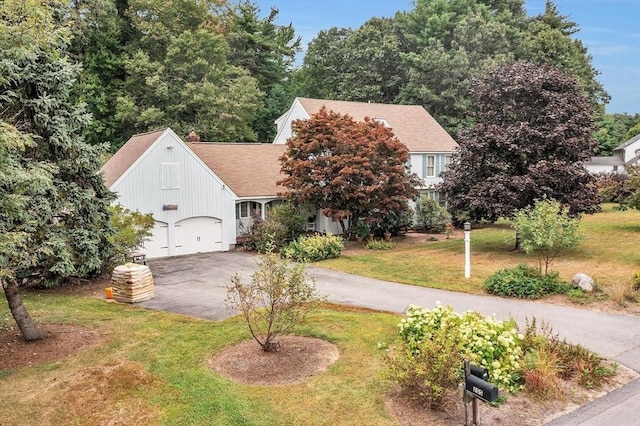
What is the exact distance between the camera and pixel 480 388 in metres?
6.02

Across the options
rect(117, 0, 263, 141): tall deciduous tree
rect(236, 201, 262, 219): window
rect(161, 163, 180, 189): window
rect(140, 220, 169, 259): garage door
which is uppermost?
rect(117, 0, 263, 141): tall deciduous tree

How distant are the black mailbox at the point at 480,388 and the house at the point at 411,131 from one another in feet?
84.1

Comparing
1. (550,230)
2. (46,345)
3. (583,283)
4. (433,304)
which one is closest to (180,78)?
(46,345)

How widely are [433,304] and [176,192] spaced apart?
1454 cm

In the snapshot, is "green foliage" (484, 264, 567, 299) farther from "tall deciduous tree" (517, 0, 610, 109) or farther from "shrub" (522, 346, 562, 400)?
"tall deciduous tree" (517, 0, 610, 109)

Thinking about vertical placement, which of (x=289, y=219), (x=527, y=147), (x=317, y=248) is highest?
(x=527, y=147)

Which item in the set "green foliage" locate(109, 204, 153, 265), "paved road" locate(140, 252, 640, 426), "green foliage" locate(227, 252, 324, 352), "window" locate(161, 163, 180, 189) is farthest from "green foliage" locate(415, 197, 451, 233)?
"green foliage" locate(227, 252, 324, 352)

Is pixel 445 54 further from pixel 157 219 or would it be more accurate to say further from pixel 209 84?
pixel 157 219

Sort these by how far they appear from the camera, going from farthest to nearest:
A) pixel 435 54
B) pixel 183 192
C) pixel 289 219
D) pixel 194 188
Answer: pixel 435 54, pixel 289 219, pixel 194 188, pixel 183 192

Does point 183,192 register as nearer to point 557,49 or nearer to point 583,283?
point 583,283

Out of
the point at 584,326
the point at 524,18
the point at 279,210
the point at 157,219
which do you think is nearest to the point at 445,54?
the point at 524,18

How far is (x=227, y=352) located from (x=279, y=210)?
14942mm

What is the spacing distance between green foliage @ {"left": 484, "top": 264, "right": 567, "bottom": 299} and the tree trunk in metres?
12.4

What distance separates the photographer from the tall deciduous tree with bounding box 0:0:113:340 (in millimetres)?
9000
